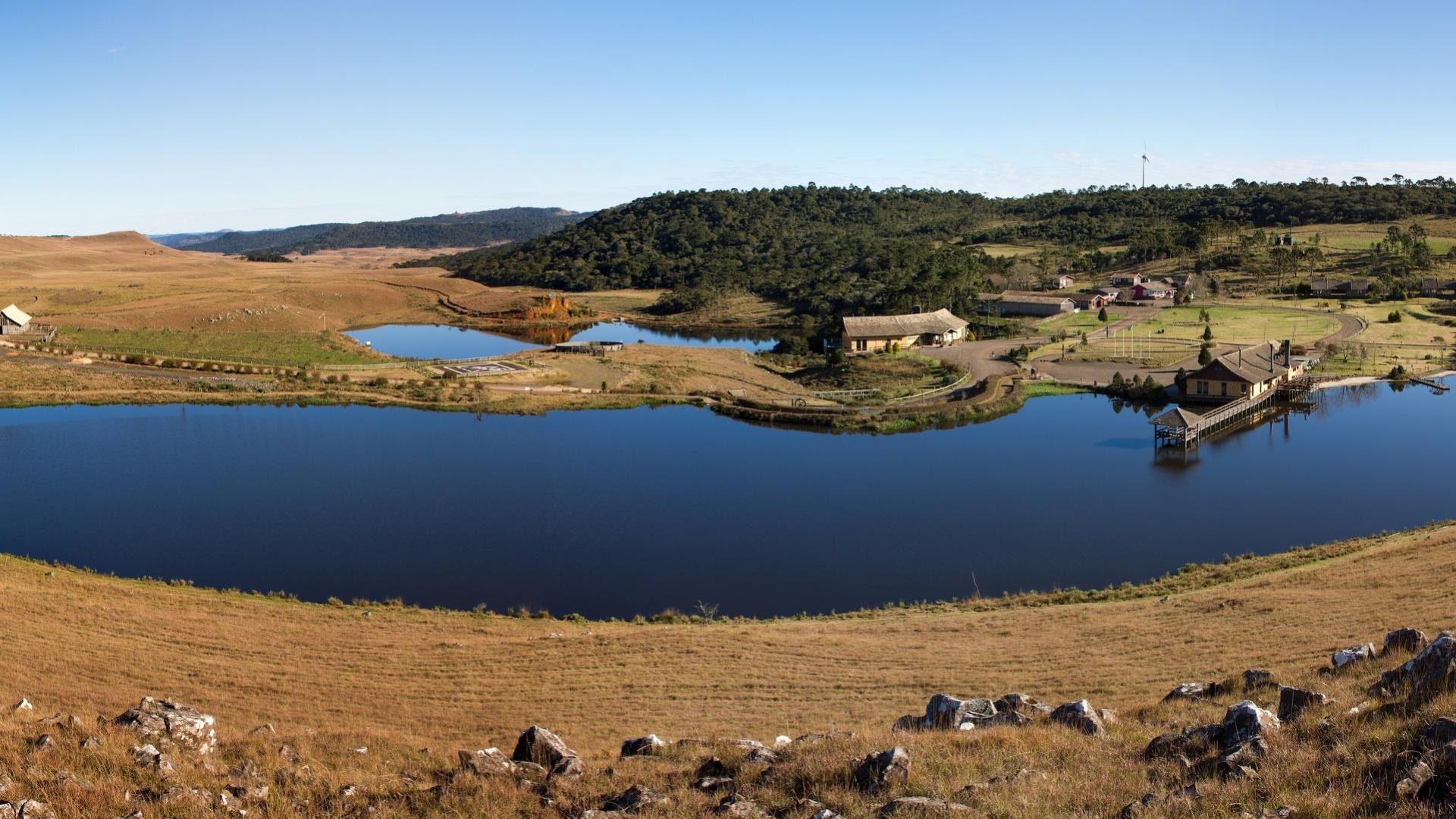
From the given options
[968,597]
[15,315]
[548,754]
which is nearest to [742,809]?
[548,754]

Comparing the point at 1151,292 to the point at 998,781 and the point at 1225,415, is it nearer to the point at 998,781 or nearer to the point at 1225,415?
the point at 1225,415

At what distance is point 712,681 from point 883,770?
6.93 metres

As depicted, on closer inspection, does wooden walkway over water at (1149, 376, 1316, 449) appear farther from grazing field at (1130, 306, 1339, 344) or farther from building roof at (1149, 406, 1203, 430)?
grazing field at (1130, 306, 1339, 344)

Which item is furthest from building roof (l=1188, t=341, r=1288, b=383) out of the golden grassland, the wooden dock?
the golden grassland

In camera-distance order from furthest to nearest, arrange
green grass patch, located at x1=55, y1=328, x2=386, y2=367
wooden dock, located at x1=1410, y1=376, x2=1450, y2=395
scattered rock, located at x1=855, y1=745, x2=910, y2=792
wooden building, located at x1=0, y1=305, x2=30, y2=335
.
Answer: wooden building, located at x1=0, y1=305, x2=30, y2=335 < green grass patch, located at x1=55, y1=328, x2=386, y2=367 < wooden dock, located at x1=1410, y1=376, x2=1450, y2=395 < scattered rock, located at x1=855, y1=745, x2=910, y2=792

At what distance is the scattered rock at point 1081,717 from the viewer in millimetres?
9406

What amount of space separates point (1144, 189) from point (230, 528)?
13405 centimetres

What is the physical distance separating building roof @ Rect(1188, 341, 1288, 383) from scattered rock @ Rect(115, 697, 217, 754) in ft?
126

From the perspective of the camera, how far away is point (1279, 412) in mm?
40125

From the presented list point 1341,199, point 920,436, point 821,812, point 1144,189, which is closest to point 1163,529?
point 920,436

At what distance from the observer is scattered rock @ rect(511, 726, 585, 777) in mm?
9086

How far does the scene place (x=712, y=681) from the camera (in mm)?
14781

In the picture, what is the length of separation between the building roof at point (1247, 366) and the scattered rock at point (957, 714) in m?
33.8

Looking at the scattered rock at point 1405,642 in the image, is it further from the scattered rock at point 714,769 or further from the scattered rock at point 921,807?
the scattered rock at point 714,769
